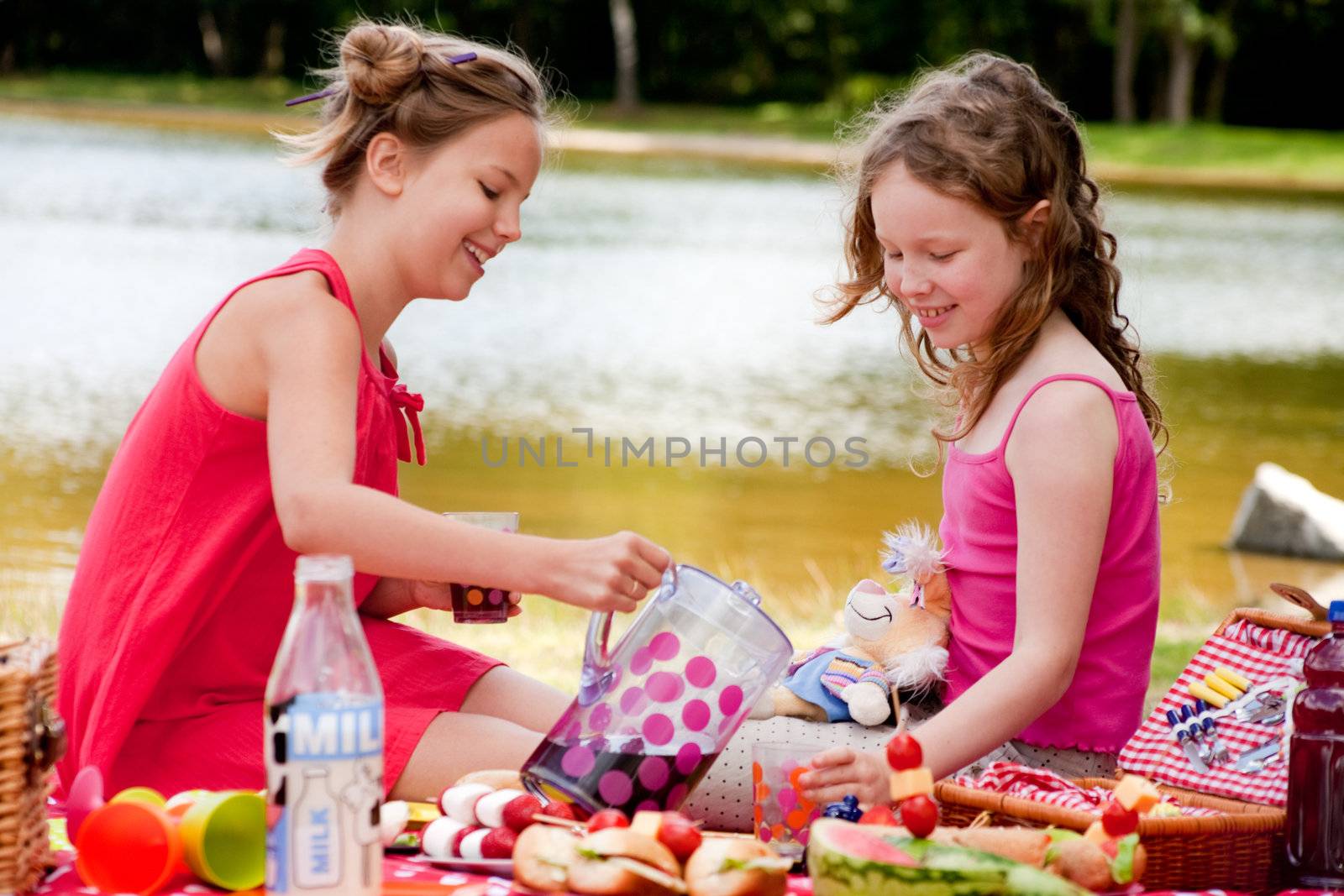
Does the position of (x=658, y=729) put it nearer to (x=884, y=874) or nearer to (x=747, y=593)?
(x=747, y=593)

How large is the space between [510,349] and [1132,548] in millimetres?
8277

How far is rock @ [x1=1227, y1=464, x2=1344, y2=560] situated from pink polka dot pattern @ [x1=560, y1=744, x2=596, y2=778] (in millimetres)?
5317

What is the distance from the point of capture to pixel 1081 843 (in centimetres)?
213

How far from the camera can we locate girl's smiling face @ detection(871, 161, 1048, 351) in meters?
2.76

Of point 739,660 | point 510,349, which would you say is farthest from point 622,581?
point 510,349

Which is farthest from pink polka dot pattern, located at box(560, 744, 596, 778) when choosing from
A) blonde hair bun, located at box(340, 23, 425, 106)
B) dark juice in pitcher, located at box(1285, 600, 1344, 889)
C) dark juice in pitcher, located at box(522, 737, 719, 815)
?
blonde hair bun, located at box(340, 23, 425, 106)

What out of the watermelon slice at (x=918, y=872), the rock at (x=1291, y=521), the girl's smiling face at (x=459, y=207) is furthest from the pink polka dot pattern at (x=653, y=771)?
the rock at (x=1291, y=521)

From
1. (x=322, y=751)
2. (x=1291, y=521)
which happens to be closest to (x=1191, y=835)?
(x=322, y=751)

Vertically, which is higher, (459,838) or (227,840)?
(227,840)

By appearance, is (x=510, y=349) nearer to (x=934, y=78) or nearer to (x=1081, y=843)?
(x=934, y=78)

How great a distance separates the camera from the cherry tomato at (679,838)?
2.10 meters

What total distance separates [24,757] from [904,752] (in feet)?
3.48

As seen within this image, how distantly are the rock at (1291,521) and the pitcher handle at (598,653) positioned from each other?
524 centimetres

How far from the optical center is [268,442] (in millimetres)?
2494
